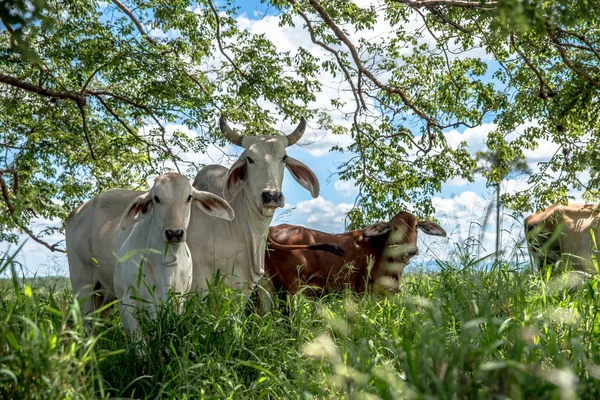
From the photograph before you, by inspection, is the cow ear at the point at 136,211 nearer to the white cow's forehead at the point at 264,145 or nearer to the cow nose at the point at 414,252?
the white cow's forehead at the point at 264,145

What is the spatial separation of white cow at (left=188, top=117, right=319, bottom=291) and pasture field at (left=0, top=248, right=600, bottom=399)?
60 centimetres

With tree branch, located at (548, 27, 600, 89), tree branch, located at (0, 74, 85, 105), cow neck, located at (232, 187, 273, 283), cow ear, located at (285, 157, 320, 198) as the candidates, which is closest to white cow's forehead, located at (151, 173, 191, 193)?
cow neck, located at (232, 187, 273, 283)

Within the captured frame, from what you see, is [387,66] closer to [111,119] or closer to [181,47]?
[181,47]

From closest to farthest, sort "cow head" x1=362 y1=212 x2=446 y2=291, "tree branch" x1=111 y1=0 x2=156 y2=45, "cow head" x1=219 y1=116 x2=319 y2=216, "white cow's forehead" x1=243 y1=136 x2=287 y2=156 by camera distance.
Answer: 1. "cow head" x1=219 y1=116 x2=319 y2=216
2. "white cow's forehead" x1=243 y1=136 x2=287 y2=156
3. "cow head" x1=362 y1=212 x2=446 y2=291
4. "tree branch" x1=111 y1=0 x2=156 y2=45

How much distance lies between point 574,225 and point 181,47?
6.15 meters

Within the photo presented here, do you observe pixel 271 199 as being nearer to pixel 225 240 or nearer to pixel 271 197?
pixel 271 197

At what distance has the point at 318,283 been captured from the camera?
6516 millimetres

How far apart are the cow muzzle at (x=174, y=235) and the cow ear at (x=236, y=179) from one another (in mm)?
1221

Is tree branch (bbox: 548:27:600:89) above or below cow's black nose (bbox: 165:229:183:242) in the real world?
above

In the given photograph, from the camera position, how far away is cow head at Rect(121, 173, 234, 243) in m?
4.53

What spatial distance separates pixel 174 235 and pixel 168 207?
237 millimetres

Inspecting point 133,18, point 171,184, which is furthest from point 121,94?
point 171,184

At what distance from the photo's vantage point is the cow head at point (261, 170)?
5.41 m

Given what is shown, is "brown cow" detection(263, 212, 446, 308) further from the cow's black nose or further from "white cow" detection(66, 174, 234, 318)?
the cow's black nose
